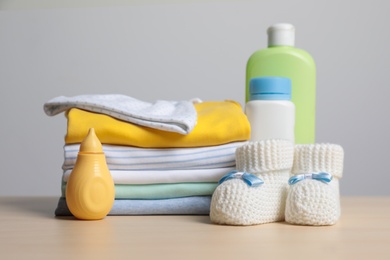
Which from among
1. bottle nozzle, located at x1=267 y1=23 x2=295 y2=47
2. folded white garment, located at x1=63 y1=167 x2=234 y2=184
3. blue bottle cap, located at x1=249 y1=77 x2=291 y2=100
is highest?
bottle nozzle, located at x1=267 y1=23 x2=295 y2=47

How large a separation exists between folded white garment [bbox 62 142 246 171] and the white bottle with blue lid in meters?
0.06

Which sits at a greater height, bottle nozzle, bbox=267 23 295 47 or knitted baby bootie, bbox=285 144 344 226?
bottle nozzle, bbox=267 23 295 47

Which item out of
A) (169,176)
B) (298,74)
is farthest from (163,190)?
(298,74)

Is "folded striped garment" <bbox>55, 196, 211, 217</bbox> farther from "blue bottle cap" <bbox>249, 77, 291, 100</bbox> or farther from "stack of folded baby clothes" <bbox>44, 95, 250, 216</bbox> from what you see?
"blue bottle cap" <bbox>249, 77, 291, 100</bbox>

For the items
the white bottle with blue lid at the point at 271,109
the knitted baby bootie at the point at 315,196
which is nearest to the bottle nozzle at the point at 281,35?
the white bottle with blue lid at the point at 271,109

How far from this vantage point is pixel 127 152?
821mm

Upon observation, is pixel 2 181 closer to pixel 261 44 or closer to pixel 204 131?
pixel 261 44

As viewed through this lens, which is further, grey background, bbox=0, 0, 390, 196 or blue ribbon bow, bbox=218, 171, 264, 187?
grey background, bbox=0, 0, 390, 196

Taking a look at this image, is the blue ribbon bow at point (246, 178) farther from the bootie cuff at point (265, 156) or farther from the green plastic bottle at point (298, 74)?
the green plastic bottle at point (298, 74)

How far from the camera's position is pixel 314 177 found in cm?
75

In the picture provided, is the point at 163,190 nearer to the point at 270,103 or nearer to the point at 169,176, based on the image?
the point at 169,176

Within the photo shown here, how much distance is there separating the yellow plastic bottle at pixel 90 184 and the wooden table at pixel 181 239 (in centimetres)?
2

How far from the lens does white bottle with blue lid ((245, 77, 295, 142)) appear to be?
2.75 feet

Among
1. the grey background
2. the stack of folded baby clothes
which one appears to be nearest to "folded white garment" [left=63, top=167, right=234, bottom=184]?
the stack of folded baby clothes
